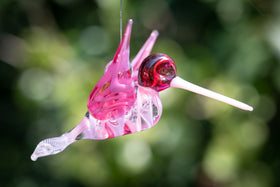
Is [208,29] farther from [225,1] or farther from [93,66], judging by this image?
[93,66]

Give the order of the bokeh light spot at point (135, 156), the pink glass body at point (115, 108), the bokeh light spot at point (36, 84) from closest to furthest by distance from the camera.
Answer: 1. the pink glass body at point (115, 108)
2. the bokeh light spot at point (135, 156)
3. the bokeh light spot at point (36, 84)

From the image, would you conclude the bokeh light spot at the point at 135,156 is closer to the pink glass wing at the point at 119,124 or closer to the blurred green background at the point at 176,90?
the blurred green background at the point at 176,90

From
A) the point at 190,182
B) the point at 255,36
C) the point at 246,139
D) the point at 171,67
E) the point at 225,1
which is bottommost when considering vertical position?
the point at 190,182

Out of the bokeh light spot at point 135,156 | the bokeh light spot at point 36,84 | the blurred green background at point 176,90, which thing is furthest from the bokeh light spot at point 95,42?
the bokeh light spot at point 135,156

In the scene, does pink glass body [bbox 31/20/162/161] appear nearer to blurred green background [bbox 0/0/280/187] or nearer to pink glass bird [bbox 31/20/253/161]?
pink glass bird [bbox 31/20/253/161]

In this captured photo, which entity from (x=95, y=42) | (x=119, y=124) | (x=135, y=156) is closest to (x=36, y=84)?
(x=95, y=42)

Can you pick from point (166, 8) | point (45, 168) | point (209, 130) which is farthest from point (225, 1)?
point (45, 168)

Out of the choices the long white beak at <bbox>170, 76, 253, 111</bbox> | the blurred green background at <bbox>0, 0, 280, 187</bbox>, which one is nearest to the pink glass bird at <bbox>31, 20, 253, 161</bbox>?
the long white beak at <bbox>170, 76, 253, 111</bbox>
